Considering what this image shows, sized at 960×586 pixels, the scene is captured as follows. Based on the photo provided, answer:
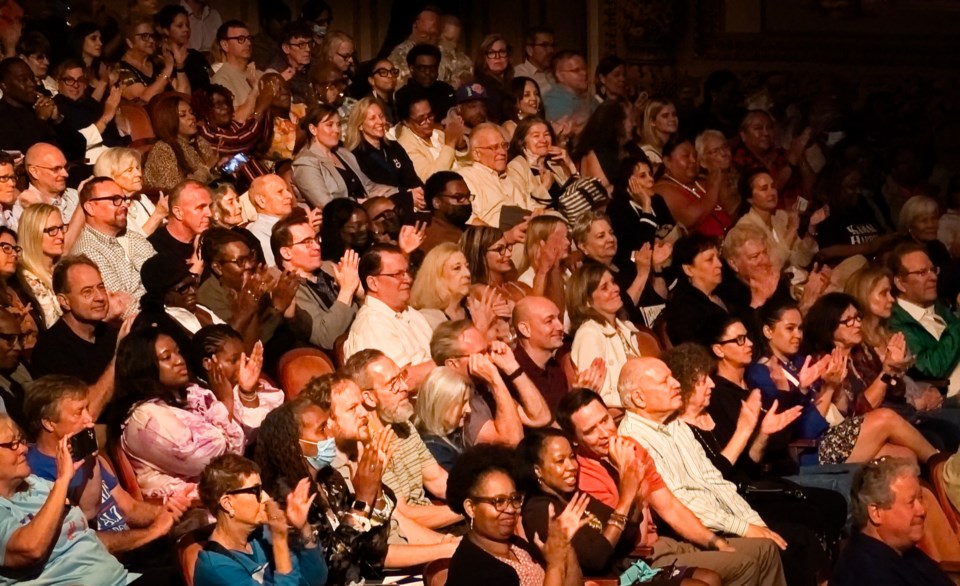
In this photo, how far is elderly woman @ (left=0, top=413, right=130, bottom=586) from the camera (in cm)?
501

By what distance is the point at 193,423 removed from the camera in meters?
5.80

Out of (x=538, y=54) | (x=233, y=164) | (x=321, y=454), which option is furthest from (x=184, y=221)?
(x=538, y=54)

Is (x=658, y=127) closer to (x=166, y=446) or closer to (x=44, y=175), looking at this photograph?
(x=44, y=175)

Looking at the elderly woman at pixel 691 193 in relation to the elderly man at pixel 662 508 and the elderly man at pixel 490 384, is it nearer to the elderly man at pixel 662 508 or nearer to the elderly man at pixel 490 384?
the elderly man at pixel 490 384

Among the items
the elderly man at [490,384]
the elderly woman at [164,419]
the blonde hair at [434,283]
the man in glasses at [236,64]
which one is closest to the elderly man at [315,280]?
the blonde hair at [434,283]

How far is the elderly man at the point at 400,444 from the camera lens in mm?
6008

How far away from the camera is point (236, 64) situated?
922cm

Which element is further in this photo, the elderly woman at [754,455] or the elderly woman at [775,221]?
the elderly woman at [775,221]

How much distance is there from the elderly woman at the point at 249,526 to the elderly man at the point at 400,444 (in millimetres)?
802

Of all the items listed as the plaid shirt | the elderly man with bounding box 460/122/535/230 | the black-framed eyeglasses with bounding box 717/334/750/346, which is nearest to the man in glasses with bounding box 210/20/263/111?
the elderly man with bounding box 460/122/535/230

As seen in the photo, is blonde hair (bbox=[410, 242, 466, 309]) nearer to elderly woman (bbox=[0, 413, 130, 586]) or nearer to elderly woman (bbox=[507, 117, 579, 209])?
elderly woman (bbox=[507, 117, 579, 209])

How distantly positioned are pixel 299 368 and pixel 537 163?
3.04 m

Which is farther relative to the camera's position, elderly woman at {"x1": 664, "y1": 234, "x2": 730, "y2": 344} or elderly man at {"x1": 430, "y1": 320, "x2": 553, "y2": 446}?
elderly woman at {"x1": 664, "y1": 234, "x2": 730, "y2": 344}

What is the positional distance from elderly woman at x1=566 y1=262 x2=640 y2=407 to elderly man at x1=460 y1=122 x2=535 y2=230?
55.6 inches
